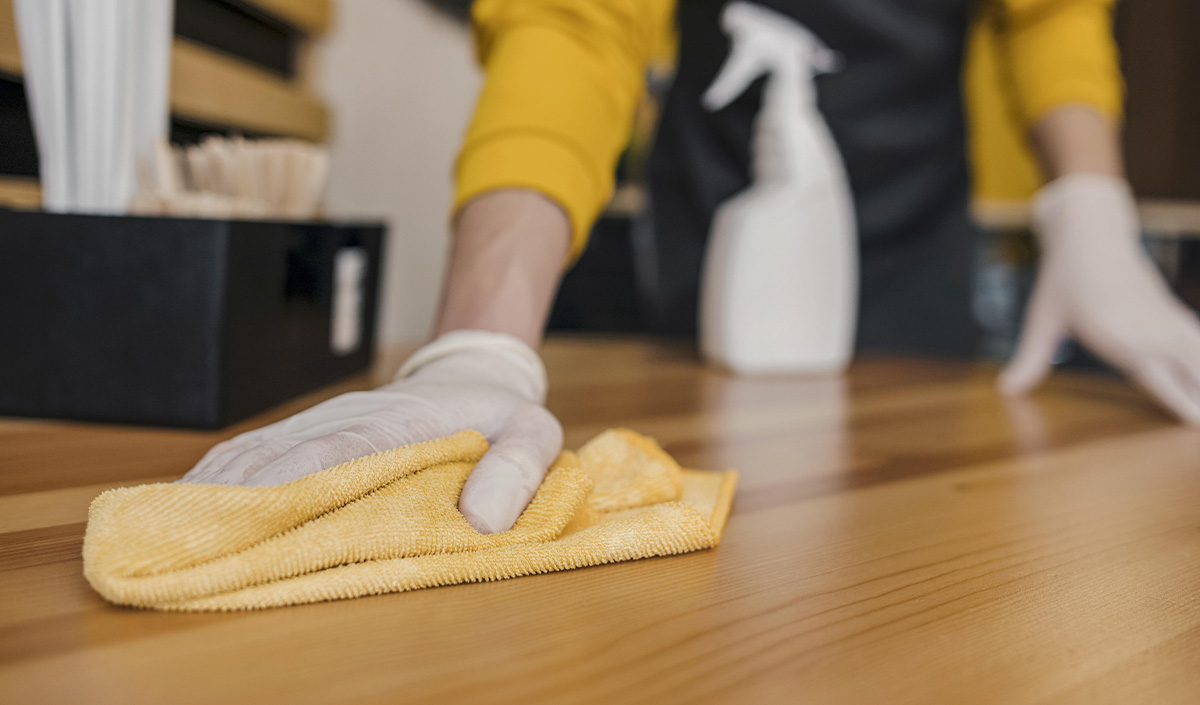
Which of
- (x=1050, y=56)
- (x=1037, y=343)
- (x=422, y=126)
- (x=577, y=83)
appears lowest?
(x=1037, y=343)

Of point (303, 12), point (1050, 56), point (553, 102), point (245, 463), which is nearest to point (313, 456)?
point (245, 463)

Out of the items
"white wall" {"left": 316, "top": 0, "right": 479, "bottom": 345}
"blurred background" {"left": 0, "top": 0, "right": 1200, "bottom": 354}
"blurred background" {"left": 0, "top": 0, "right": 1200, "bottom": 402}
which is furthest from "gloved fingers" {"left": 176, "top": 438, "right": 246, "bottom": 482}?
"white wall" {"left": 316, "top": 0, "right": 479, "bottom": 345}

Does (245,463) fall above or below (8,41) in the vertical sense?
below

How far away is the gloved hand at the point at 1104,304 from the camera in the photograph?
894 millimetres

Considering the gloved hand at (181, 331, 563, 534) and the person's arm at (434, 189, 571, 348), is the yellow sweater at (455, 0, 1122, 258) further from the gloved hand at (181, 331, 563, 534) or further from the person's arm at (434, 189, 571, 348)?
the gloved hand at (181, 331, 563, 534)

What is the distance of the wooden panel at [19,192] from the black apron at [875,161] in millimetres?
762

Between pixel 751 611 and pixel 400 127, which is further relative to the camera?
pixel 400 127

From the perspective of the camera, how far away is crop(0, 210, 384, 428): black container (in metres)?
0.59

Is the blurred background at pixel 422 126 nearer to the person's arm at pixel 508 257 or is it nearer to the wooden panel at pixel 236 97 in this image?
the wooden panel at pixel 236 97

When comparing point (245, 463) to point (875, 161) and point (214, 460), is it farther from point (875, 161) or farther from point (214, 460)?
point (875, 161)

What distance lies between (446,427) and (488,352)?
115mm

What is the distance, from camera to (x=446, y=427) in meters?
0.50

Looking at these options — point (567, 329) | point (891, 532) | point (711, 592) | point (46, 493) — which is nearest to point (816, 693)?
point (711, 592)

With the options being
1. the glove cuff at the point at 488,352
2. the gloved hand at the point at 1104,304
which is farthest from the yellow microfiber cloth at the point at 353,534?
the gloved hand at the point at 1104,304
